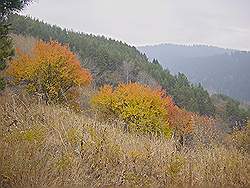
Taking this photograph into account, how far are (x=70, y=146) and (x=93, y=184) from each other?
2.86 ft

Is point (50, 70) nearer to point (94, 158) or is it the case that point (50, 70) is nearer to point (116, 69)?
point (94, 158)

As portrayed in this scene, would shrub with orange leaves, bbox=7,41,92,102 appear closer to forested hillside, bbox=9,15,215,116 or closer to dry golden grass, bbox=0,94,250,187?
forested hillside, bbox=9,15,215,116

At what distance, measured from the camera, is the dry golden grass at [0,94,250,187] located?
4.49m

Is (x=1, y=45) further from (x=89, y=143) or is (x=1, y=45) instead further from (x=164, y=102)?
(x=164, y=102)

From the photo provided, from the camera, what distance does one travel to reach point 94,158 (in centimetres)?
546

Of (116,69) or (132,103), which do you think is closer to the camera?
(132,103)

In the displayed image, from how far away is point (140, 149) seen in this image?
612cm

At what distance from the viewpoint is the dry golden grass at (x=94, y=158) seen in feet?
14.7

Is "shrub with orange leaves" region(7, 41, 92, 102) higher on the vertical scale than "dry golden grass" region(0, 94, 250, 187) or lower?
lower

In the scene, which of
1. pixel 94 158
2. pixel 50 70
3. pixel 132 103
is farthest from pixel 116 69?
pixel 94 158

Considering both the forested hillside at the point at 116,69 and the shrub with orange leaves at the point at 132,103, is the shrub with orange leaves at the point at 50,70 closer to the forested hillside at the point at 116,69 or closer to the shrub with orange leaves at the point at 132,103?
the shrub with orange leaves at the point at 132,103

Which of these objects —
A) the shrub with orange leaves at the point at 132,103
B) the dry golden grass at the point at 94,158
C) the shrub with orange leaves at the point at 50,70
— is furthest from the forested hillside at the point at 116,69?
the dry golden grass at the point at 94,158

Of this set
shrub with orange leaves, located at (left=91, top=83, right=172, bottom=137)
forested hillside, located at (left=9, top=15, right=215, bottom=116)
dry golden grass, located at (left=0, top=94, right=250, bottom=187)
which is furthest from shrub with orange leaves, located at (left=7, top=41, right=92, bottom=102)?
dry golden grass, located at (left=0, top=94, right=250, bottom=187)

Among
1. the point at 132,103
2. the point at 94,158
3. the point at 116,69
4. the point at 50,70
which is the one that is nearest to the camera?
the point at 94,158
